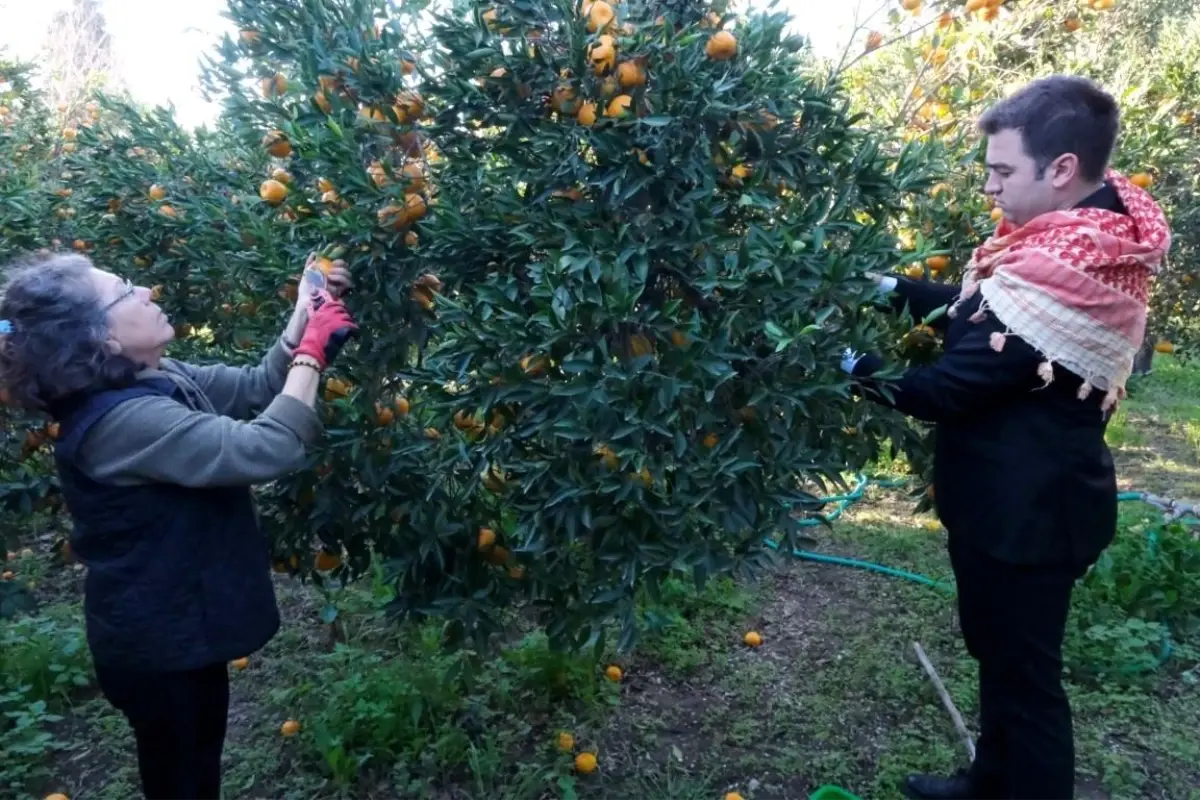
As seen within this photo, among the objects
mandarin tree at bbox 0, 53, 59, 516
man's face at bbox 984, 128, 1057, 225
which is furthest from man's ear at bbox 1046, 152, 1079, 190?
mandarin tree at bbox 0, 53, 59, 516

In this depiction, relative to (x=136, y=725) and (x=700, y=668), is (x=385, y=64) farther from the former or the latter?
(x=700, y=668)

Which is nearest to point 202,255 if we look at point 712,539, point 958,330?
point 712,539

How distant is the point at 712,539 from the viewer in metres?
1.87

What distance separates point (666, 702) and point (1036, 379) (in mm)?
1861

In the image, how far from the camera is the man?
1979 millimetres

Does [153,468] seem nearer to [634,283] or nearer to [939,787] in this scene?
[634,283]

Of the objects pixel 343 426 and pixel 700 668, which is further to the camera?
pixel 700 668

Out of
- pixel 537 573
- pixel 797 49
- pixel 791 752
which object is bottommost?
pixel 791 752

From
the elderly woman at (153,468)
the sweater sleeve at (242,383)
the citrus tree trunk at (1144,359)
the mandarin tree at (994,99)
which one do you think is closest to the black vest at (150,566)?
the elderly woman at (153,468)

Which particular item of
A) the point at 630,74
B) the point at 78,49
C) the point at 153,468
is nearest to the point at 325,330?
the point at 153,468

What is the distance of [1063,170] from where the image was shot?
2.03 meters

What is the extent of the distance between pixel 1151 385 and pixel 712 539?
8.74 m

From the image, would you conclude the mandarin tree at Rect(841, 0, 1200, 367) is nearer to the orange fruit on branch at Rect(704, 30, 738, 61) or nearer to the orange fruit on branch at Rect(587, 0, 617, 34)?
the orange fruit on branch at Rect(704, 30, 738, 61)

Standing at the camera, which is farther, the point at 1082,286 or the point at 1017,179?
the point at 1017,179
